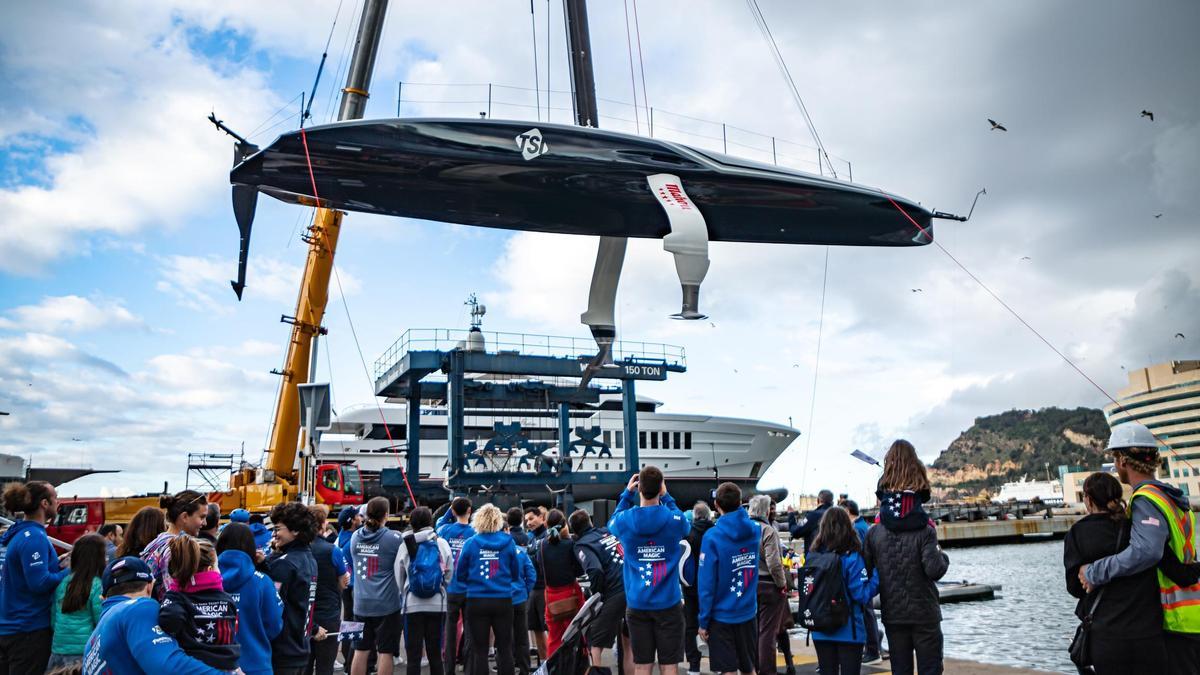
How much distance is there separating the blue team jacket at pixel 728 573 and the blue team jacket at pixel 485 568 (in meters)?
1.71

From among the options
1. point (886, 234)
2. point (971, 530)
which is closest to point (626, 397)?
point (886, 234)

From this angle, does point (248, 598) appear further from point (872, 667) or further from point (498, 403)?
point (498, 403)

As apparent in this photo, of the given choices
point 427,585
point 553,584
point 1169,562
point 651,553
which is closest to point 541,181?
point 553,584

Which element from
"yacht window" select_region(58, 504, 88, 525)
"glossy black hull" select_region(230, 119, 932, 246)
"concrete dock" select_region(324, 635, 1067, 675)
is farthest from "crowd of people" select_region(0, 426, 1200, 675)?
"yacht window" select_region(58, 504, 88, 525)

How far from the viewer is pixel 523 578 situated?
725 centimetres

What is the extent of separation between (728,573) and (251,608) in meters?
3.02

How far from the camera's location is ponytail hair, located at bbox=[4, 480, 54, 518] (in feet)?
15.6

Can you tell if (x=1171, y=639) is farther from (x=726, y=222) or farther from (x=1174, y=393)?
(x=1174, y=393)

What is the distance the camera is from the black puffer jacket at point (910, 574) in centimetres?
432

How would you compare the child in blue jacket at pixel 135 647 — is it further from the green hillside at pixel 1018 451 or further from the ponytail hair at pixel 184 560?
the green hillside at pixel 1018 451

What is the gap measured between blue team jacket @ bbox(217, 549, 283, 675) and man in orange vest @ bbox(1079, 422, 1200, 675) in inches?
157

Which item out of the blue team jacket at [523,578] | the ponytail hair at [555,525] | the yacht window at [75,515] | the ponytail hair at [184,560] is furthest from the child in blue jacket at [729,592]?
the yacht window at [75,515]

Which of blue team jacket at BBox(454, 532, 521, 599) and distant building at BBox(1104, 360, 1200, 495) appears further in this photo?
distant building at BBox(1104, 360, 1200, 495)

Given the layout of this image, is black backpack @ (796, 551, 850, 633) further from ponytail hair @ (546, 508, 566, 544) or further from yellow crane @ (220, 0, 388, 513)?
yellow crane @ (220, 0, 388, 513)
